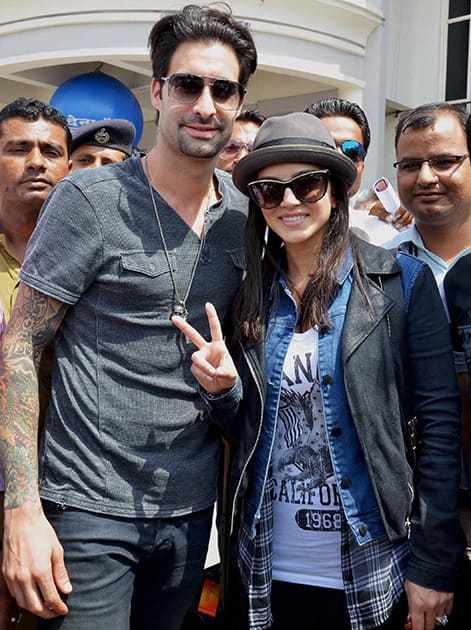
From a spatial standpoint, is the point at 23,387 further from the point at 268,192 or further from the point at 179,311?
the point at 268,192

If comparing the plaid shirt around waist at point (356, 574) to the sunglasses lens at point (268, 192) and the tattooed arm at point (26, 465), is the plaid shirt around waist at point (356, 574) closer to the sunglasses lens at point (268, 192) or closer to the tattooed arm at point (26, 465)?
the tattooed arm at point (26, 465)

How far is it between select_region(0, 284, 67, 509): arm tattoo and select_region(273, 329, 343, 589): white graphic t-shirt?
0.76 m

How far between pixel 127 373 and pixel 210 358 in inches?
11.0

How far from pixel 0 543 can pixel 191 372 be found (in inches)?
34.5

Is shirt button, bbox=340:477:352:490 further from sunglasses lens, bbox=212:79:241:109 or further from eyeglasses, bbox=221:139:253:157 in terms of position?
eyeglasses, bbox=221:139:253:157

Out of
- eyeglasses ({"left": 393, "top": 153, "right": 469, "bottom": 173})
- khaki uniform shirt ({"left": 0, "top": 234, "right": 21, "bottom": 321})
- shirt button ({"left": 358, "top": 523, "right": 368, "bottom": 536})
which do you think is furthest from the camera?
eyeglasses ({"left": 393, "top": 153, "right": 469, "bottom": 173})

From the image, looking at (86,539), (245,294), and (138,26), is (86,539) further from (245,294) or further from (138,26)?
(138,26)

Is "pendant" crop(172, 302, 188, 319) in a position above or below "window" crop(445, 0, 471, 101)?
below

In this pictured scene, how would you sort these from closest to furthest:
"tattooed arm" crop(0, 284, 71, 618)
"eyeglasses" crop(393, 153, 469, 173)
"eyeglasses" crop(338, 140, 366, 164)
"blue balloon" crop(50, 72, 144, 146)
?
"tattooed arm" crop(0, 284, 71, 618) < "eyeglasses" crop(393, 153, 469, 173) < "eyeglasses" crop(338, 140, 366, 164) < "blue balloon" crop(50, 72, 144, 146)

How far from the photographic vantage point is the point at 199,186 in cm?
242

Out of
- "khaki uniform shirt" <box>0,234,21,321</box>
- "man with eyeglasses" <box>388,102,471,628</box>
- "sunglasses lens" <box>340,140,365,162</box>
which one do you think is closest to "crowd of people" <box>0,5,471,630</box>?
"khaki uniform shirt" <box>0,234,21,321</box>

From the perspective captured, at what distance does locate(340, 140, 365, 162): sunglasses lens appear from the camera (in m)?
3.57

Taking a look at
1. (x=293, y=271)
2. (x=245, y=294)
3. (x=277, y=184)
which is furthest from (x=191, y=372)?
(x=277, y=184)

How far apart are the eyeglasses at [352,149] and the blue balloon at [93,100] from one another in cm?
441
